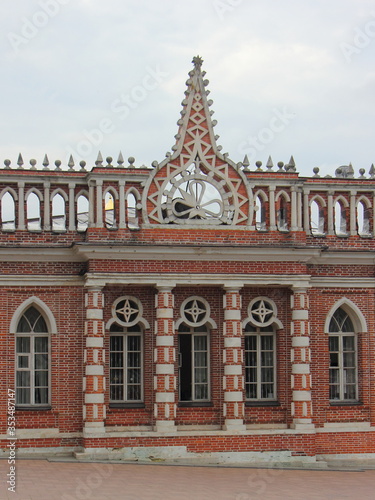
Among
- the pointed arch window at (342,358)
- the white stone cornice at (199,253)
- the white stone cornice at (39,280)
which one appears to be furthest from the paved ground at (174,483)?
the white stone cornice at (199,253)

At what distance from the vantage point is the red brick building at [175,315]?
24.9 metres

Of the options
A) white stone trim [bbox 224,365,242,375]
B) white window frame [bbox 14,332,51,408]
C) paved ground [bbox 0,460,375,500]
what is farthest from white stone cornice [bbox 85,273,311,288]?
paved ground [bbox 0,460,375,500]

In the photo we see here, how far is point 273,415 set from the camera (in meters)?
25.9

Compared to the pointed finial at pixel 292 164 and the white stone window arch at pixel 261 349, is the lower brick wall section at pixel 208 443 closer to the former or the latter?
the white stone window arch at pixel 261 349

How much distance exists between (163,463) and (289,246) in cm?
667

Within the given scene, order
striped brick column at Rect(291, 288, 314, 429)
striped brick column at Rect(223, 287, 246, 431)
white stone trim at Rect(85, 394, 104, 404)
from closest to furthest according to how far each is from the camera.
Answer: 1. white stone trim at Rect(85, 394, 104, 404)
2. striped brick column at Rect(223, 287, 246, 431)
3. striped brick column at Rect(291, 288, 314, 429)

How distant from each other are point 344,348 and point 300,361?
2070 millimetres

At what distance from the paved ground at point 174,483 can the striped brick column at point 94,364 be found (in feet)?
4.39

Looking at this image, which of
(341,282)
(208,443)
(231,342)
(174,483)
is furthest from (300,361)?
(174,483)

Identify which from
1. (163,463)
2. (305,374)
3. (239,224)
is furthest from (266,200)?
(163,463)

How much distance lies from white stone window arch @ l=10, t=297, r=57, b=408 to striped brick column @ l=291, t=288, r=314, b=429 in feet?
21.6

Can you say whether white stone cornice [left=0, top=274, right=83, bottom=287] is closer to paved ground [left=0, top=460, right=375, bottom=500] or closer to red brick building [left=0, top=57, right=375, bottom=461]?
red brick building [left=0, top=57, right=375, bottom=461]

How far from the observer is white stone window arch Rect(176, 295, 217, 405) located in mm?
25766

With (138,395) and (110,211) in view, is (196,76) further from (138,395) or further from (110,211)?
(138,395)
